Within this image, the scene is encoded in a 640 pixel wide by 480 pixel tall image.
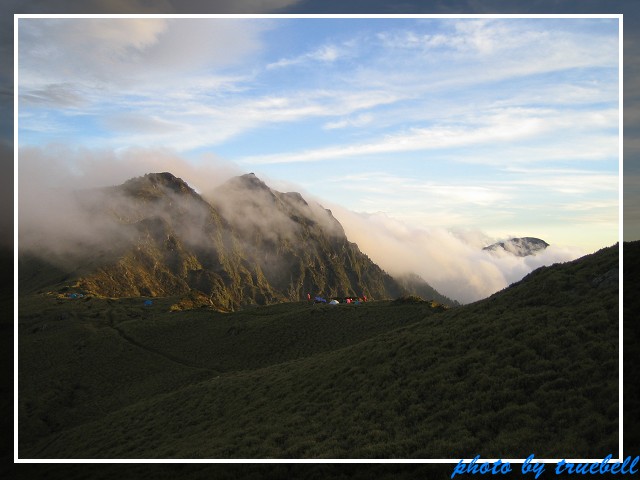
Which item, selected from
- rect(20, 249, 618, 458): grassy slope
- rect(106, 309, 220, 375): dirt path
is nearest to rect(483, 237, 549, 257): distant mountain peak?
rect(20, 249, 618, 458): grassy slope

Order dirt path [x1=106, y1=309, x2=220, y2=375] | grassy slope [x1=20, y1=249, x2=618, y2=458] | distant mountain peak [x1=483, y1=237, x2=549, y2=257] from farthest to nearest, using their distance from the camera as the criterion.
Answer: dirt path [x1=106, y1=309, x2=220, y2=375], distant mountain peak [x1=483, y1=237, x2=549, y2=257], grassy slope [x1=20, y1=249, x2=618, y2=458]

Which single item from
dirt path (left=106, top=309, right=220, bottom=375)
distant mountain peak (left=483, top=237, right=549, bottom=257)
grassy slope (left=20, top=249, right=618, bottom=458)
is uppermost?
distant mountain peak (left=483, top=237, right=549, bottom=257)

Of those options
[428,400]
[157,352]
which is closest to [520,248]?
[428,400]

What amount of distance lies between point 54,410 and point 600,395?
5005 centimetres

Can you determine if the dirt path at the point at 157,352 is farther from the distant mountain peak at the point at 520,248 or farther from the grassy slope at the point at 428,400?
the distant mountain peak at the point at 520,248

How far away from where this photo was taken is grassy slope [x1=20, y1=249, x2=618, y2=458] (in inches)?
644

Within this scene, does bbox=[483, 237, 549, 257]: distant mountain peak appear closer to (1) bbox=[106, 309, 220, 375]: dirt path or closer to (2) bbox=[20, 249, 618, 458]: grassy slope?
(2) bbox=[20, 249, 618, 458]: grassy slope

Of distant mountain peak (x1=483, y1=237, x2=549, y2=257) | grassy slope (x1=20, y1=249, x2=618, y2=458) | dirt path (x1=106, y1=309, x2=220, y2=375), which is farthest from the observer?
dirt path (x1=106, y1=309, x2=220, y2=375)

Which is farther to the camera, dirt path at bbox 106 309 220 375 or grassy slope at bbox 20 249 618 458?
dirt path at bbox 106 309 220 375

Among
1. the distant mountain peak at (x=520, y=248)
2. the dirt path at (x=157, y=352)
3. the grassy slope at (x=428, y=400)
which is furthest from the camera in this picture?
the dirt path at (x=157, y=352)

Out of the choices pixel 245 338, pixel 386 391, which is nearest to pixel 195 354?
pixel 245 338

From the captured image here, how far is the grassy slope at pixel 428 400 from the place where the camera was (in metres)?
16.4

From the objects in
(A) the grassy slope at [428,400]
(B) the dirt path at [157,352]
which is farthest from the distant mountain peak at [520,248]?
(B) the dirt path at [157,352]

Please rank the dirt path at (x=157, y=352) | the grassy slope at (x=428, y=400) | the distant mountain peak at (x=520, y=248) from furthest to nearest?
the dirt path at (x=157, y=352) → the distant mountain peak at (x=520, y=248) → the grassy slope at (x=428, y=400)
